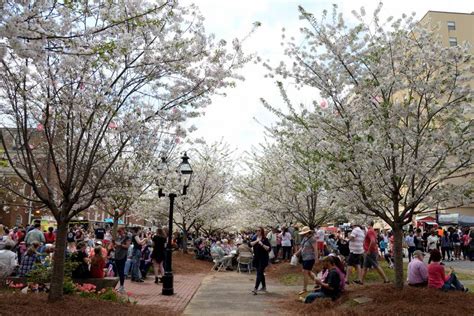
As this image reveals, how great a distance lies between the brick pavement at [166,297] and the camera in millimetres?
10188

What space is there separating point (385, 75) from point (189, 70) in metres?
3.87

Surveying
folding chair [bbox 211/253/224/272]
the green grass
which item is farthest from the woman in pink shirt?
folding chair [bbox 211/253/224/272]

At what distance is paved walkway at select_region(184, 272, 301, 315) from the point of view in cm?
952

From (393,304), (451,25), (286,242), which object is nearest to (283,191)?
(286,242)

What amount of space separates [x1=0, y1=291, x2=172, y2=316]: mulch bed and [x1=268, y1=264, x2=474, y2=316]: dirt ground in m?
3.27

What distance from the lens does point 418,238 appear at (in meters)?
20.4

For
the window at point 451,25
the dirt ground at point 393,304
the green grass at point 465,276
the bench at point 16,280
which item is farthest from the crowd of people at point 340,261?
the window at point 451,25

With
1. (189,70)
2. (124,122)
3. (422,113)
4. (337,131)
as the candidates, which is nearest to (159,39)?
(189,70)

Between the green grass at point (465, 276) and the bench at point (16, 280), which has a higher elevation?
the bench at point (16, 280)

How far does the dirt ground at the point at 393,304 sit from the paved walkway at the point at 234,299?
2.18 feet

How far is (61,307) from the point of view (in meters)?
7.29

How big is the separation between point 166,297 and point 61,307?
14.4 feet

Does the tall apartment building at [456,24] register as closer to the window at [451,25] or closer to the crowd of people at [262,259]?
the window at [451,25]

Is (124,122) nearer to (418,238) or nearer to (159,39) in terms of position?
(159,39)
